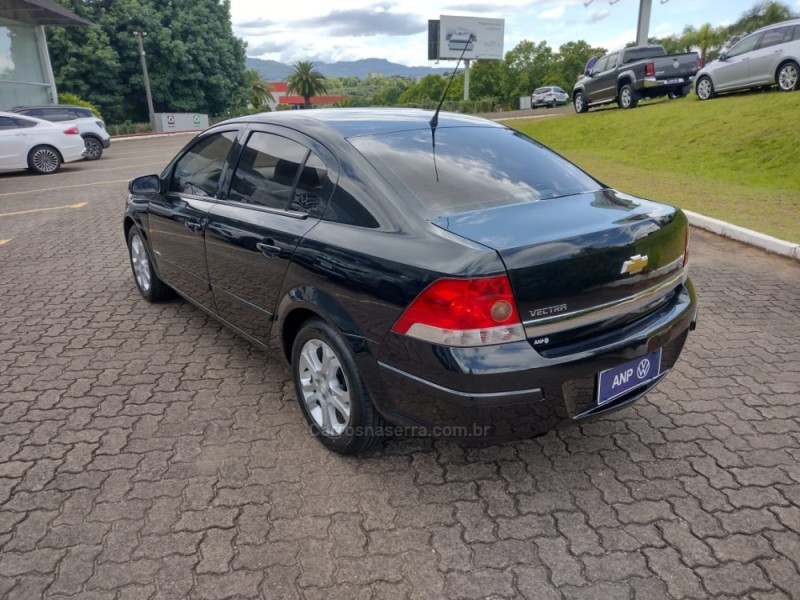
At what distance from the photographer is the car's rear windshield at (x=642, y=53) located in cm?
1789

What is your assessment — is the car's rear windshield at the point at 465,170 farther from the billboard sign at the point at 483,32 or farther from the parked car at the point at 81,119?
the billboard sign at the point at 483,32

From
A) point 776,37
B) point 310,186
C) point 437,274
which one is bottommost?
point 437,274

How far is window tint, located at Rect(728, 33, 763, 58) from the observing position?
14.1 meters

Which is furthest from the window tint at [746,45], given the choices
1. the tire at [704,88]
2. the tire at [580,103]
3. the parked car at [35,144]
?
the parked car at [35,144]

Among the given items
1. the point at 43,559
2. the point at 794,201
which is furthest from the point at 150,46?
the point at 43,559

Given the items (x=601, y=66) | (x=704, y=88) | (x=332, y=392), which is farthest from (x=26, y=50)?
(x=332, y=392)

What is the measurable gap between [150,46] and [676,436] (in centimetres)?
4482

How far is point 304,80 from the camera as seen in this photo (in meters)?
77.1

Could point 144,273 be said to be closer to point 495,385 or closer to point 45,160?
point 495,385

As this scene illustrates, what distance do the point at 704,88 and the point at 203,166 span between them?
602 inches

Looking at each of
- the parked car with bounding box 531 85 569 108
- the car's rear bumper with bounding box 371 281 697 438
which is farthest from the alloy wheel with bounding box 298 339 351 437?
the parked car with bounding box 531 85 569 108

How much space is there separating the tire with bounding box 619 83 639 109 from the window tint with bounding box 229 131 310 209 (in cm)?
1644

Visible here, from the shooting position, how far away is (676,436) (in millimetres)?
3129

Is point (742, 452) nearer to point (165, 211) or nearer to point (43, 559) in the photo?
point (43, 559)
